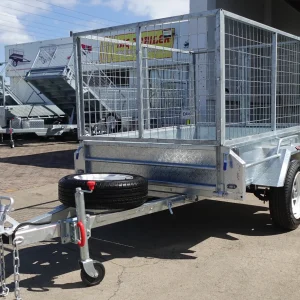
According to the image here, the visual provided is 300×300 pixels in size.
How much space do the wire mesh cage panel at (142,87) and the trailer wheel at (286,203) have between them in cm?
137

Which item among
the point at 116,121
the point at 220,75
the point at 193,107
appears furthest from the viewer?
the point at 193,107

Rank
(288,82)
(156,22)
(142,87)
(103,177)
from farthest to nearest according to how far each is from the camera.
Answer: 1. (288,82)
2. (142,87)
3. (103,177)
4. (156,22)

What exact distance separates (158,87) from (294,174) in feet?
7.56

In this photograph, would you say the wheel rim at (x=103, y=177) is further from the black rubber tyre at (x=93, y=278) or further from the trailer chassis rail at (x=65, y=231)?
the black rubber tyre at (x=93, y=278)

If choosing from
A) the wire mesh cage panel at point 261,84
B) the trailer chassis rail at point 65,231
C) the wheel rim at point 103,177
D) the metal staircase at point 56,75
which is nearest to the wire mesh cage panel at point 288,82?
the wire mesh cage panel at point 261,84

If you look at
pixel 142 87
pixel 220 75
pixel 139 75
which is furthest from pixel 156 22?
pixel 220 75

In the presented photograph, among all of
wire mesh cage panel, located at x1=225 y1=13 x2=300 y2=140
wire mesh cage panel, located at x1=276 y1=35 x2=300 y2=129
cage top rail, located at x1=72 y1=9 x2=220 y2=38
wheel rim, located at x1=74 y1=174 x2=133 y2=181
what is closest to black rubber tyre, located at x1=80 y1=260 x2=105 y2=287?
wheel rim, located at x1=74 y1=174 x2=133 y2=181

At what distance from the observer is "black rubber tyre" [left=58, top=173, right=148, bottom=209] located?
13.4 feet

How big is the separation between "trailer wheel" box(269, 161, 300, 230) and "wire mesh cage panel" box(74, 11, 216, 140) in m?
1.37

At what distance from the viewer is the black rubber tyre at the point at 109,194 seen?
4.07 meters

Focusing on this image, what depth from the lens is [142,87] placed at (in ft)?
16.6

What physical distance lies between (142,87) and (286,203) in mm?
2136

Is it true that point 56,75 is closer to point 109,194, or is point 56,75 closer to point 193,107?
point 193,107

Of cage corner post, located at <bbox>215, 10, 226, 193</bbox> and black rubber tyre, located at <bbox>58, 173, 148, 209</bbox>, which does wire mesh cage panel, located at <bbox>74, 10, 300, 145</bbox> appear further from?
black rubber tyre, located at <bbox>58, 173, 148, 209</bbox>
